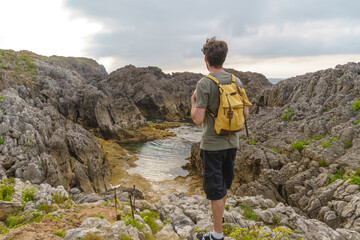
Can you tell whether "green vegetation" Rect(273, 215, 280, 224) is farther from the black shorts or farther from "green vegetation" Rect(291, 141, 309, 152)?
"green vegetation" Rect(291, 141, 309, 152)

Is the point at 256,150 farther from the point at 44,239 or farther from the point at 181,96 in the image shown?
the point at 181,96

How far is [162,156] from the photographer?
109 ft

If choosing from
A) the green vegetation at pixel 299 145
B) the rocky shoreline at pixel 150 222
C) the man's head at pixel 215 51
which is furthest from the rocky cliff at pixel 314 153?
the man's head at pixel 215 51

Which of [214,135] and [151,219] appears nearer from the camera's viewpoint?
[214,135]

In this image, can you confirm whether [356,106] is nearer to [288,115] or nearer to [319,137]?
[319,137]

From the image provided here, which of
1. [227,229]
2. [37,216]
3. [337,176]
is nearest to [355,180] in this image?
[337,176]

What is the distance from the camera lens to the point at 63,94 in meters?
45.8

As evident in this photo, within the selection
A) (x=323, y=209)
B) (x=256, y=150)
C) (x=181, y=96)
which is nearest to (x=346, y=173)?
(x=323, y=209)

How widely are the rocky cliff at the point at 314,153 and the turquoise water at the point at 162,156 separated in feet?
14.5

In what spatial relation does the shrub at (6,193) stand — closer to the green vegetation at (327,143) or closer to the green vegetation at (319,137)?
the green vegetation at (327,143)

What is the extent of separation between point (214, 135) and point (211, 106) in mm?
486

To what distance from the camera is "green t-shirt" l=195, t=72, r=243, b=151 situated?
3.71 meters

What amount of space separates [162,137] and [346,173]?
3416cm

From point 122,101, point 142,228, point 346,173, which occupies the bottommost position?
point 346,173
